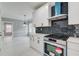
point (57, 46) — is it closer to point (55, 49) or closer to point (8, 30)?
point (55, 49)

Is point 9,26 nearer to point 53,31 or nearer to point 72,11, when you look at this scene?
point 53,31

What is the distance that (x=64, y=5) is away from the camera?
2.94m

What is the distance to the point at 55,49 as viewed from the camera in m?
2.83

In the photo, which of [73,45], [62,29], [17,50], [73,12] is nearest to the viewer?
[73,45]

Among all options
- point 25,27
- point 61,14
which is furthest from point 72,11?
point 25,27

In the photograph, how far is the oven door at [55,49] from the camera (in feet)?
8.15

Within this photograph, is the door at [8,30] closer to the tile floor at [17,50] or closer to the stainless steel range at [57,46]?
the tile floor at [17,50]

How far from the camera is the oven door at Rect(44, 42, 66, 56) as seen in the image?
2.49m

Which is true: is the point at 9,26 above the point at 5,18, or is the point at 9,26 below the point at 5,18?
below

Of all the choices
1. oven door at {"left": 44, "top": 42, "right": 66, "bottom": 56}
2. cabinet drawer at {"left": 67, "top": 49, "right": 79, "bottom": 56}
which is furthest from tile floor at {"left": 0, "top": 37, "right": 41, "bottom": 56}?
cabinet drawer at {"left": 67, "top": 49, "right": 79, "bottom": 56}

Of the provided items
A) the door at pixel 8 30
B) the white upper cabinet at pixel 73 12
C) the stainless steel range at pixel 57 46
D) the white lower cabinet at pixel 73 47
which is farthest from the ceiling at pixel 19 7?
the door at pixel 8 30

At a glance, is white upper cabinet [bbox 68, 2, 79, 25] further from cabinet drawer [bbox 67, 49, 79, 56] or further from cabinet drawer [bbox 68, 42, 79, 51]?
cabinet drawer [bbox 67, 49, 79, 56]

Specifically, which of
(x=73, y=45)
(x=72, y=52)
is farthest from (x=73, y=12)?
(x=72, y=52)

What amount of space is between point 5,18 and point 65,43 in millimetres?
8744
